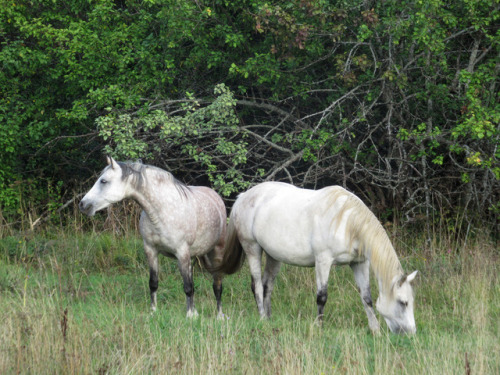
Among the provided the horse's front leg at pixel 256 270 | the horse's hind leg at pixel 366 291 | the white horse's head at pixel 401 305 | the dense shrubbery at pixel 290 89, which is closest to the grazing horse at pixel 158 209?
the horse's front leg at pixel 256 270

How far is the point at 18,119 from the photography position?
11133 mm

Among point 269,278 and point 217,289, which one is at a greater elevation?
point 269,278

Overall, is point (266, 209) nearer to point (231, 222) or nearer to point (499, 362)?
point (231, 222)

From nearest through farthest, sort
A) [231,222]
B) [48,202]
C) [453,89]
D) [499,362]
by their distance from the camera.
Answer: [499,362]
[231,222]
[453,89]
[48,202]

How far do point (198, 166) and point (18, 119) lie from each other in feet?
10.8

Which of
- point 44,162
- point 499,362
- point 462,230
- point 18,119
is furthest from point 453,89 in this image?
point 44,162

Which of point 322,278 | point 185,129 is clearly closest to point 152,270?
point 322,278

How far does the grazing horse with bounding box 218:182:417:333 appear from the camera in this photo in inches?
233

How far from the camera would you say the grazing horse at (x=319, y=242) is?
5922 mm

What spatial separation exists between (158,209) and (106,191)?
581 mm

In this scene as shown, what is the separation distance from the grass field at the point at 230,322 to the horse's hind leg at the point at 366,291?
0.34ft

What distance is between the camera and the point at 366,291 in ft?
20.7

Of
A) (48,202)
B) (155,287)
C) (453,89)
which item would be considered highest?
(453,89)

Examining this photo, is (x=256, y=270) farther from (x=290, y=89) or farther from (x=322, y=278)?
(x=290, y=89)
